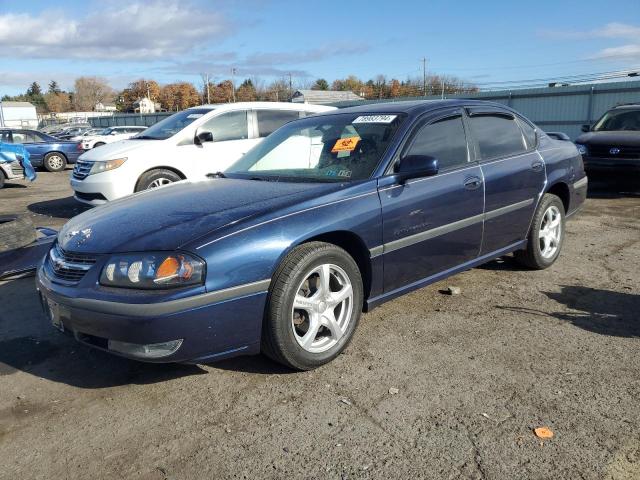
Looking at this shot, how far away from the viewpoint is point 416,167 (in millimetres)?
3648

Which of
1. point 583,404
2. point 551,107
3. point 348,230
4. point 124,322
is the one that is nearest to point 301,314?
point 348,230

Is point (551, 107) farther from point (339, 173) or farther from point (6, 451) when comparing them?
point (6, 451)

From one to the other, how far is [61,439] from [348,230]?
1.91 metres

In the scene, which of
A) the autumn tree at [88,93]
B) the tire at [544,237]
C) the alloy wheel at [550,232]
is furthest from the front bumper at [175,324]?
the autumn tree at [88,93]

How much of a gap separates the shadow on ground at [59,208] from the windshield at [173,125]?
5.55ft

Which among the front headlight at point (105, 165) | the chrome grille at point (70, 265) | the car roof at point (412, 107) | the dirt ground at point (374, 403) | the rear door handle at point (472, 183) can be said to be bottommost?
the dirt ground at point (374, 403)

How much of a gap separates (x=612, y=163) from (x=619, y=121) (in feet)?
5.34

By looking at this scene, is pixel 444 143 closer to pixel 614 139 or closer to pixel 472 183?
pixel 472 183

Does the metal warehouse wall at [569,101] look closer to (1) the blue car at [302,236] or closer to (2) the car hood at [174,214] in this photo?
(1) the blue car at [302,236]

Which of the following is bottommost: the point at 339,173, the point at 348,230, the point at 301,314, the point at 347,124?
the point at 301,314

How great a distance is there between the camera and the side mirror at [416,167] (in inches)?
143

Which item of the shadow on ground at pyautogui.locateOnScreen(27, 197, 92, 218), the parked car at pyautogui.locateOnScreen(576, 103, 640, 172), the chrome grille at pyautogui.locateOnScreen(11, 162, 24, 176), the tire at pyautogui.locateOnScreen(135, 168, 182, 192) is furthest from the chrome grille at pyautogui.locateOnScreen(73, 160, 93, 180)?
the parked car at pyautogui.locateOnScreen(576, 103, 640, 172)

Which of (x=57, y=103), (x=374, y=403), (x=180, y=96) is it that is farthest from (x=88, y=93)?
(x=374, y=403)

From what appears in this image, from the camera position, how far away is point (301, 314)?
3334 millimetres
